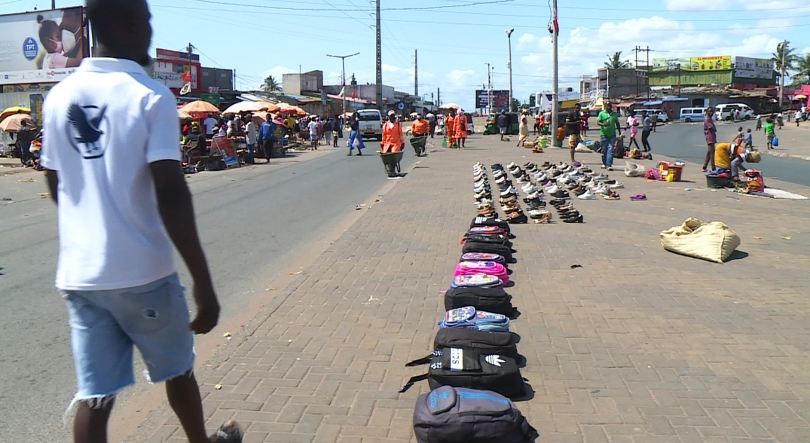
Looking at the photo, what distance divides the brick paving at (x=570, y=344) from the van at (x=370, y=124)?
1275 inches

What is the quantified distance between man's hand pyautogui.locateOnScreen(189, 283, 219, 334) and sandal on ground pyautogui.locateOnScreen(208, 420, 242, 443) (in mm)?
724

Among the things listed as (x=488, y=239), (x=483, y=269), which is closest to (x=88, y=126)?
(x=483, y=269)

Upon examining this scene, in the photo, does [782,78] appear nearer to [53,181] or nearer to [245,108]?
[245,108]

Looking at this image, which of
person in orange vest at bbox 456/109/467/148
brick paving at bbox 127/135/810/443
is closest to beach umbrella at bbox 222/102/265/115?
person in orange vest at bbox 456/109/467/148

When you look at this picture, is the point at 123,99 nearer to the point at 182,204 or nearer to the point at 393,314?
the point at 182,204

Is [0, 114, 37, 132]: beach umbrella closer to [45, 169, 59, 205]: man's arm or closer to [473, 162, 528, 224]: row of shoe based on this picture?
[473, 162, 528, 224]: row of shoe

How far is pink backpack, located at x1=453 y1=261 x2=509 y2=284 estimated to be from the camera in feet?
22.1

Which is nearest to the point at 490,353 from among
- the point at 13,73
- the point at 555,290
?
the point at 555,290

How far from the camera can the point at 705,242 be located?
318 inches

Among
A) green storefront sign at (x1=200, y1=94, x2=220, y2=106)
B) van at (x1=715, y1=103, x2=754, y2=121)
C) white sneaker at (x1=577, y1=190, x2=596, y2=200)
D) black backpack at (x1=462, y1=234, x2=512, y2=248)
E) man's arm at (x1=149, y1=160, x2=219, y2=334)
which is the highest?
green storefront sign at (x1=200, y1=94, x2=220, y2=106)

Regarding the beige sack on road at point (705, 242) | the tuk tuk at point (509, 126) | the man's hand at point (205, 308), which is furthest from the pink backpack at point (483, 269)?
the tuk tuk at point (509, 126)

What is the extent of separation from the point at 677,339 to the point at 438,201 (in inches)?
338

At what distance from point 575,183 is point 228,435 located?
41.6ft

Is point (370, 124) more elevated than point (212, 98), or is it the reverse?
point (212, 98)
